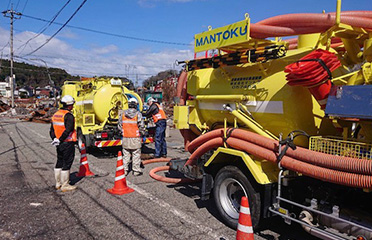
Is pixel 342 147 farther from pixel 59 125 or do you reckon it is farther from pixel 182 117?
pixel 59 125

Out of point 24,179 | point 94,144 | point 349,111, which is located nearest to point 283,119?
point 349,111

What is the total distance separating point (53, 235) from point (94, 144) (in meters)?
5.57

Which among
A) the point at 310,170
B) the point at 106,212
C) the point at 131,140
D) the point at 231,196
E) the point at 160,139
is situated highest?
the point at 310,170

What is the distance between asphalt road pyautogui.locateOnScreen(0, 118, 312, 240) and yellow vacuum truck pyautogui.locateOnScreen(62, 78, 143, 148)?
2315mm

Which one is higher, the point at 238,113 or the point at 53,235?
the point at 238,113

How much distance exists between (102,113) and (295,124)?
24.2 ft

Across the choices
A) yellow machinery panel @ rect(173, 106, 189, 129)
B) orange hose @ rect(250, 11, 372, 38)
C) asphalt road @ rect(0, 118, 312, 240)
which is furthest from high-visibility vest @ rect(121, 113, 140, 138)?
orange hose @ rect(250, 11, 372, 38)

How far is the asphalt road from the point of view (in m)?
4.11

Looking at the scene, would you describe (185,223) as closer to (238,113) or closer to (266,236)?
(266,236)

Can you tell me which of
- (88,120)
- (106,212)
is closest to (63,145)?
(106,212)

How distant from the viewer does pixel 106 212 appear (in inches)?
191

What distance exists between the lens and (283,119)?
409cm

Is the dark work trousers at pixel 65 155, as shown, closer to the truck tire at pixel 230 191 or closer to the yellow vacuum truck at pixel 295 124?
the yellow vacuum truck at pixel 295 124

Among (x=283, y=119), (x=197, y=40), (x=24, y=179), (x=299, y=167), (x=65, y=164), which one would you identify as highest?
(x=197, y=40)
